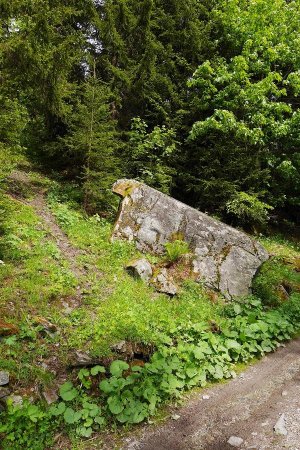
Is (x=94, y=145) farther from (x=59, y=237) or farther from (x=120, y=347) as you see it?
Answer: (x=120, y=347)

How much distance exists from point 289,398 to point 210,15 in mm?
15206

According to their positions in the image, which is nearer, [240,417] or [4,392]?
[4,392]

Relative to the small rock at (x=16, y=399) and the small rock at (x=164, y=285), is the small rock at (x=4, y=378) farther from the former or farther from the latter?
the small rock at (x=164, y=285)

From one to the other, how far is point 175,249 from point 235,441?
4612 mm

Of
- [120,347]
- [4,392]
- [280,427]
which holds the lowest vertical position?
[4,392]

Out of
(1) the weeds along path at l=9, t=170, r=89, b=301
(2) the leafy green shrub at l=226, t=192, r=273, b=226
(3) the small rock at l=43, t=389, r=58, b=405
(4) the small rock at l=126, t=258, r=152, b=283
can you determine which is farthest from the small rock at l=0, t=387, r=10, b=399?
(2) the leafy green shrub at l=226, t=192, r=273, b=226

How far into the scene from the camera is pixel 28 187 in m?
10.9

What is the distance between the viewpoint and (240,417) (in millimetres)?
4562

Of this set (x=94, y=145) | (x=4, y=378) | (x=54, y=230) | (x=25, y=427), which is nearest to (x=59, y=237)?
(x=54, y=230)

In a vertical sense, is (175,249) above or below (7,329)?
above

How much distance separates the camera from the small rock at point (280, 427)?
420 cm

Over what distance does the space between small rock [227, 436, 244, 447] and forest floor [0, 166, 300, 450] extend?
6 cm

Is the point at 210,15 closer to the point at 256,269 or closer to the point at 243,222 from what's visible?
the point at 243,222

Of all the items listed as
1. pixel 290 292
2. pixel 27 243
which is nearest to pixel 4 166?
pixel 27 243
